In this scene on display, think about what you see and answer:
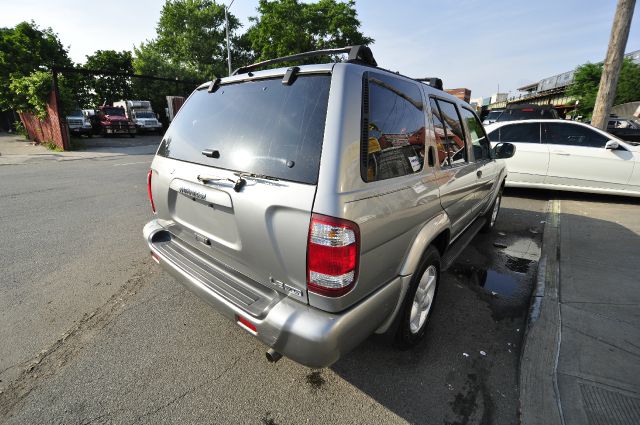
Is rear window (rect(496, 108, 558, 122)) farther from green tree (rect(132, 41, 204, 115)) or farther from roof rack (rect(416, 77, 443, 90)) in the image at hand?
green tree (rect(132, 41, 204, 115))

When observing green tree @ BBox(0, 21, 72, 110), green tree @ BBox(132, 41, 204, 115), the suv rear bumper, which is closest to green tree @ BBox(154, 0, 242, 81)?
green tree @ BBox(132, 41, 204, 115)

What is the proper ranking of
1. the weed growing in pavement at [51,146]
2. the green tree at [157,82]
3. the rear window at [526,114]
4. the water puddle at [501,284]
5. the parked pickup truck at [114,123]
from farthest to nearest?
the green tree at [157,82] → the parked pickup truck at [114,123] → the weed growing in pavement at [51,146] → the rear window at [526,114] → the water puddle at [501,284]

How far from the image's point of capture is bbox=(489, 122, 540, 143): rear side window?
23.6ft

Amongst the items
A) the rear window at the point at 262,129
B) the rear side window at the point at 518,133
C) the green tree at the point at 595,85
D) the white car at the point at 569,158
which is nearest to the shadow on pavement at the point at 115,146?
the rear side window at the point at 518,133

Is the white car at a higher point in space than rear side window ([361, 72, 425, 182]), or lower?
lower

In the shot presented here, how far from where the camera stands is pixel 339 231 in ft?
5.15

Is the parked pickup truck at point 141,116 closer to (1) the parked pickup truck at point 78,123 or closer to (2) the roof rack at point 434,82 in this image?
(1) the parked pickup truck at point 78,123

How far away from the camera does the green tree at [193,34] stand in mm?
38625

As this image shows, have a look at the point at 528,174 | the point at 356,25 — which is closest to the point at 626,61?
the point at 356,25

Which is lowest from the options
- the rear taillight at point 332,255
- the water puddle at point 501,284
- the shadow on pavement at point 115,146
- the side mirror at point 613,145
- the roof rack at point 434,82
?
the water puddle at point 501,284

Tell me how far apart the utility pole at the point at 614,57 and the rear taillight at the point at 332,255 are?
10123 millimetres

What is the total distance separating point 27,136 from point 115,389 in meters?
26.5

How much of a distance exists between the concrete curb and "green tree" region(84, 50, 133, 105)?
43.0 metres

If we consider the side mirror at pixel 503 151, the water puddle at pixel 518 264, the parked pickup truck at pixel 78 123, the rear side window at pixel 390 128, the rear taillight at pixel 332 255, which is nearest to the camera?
the rear taillight at pixel 332 255
